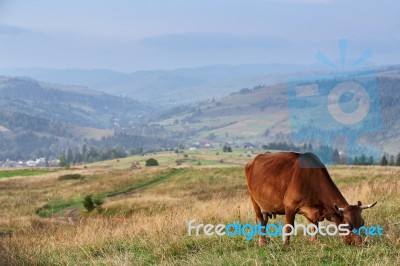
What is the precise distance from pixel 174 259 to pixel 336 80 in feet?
22.4

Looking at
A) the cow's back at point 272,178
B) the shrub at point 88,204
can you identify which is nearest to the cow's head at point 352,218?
the cow's back at point 272,178

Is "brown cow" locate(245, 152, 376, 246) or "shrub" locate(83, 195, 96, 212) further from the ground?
"brown cow" locate(245, 152, 376, 246)

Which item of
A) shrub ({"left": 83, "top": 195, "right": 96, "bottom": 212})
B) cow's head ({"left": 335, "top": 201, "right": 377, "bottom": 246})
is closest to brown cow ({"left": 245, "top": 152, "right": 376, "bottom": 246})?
cow's head ({"left": 335, "top": 201, "right": 377, "bottom": 246})

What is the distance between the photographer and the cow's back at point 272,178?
9859mm

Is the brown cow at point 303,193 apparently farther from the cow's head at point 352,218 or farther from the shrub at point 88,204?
the shrub at point 88,204

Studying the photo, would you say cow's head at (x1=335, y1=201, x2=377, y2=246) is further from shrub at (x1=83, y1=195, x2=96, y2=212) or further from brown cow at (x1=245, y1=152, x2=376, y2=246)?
shrub at (x1=83, y1=195, x2=96, y2=212)

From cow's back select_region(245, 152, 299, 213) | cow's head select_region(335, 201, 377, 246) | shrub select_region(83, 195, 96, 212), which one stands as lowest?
shrub select_region(83, 195, 96, 212)

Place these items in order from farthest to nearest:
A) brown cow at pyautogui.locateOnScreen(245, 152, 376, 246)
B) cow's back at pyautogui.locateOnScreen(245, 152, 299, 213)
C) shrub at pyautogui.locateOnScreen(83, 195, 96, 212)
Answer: shrub at pyautogui.locateOnScreen(83, 195, 96, 212) < cow's back at pyautogui.locateOnScreen(245, 152, 299, 213) < brown cow at pyautogui.locateOnScreen(245, 152, 376, 246)

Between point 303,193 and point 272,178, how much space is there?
98cm

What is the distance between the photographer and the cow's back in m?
9.86

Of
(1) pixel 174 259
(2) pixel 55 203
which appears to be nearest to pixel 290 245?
(1) pixel 174 259

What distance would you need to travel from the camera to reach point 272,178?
1016 centimetres

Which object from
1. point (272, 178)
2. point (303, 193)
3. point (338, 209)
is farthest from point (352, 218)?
point (272, 178)

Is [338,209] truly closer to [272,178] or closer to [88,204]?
[272,178]
